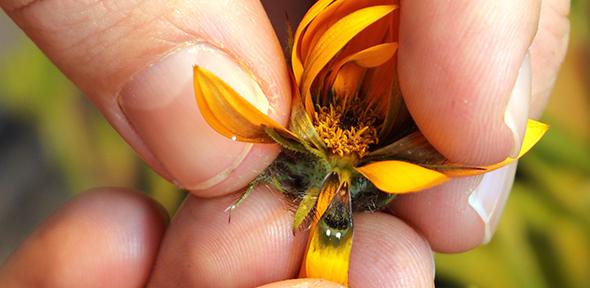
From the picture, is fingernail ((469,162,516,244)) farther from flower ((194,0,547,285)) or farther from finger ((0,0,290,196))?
finger ((0,0,290,196))

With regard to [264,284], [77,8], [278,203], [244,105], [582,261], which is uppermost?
[77,8]

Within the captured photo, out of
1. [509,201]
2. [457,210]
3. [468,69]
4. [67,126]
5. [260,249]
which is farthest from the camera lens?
[67,126]

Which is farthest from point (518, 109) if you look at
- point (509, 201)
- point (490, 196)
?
point (509, 201)

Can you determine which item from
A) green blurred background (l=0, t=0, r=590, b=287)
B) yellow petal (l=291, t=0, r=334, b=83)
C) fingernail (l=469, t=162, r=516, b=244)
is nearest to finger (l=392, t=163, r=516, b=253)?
fingernail (l=469, t=162, r=516, b=244)

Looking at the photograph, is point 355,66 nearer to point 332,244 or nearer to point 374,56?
point 374,56

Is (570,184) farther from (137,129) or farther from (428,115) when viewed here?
(137,129)

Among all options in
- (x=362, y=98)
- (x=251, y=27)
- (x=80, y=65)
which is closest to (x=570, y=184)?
Result: (x=362, y=98)
